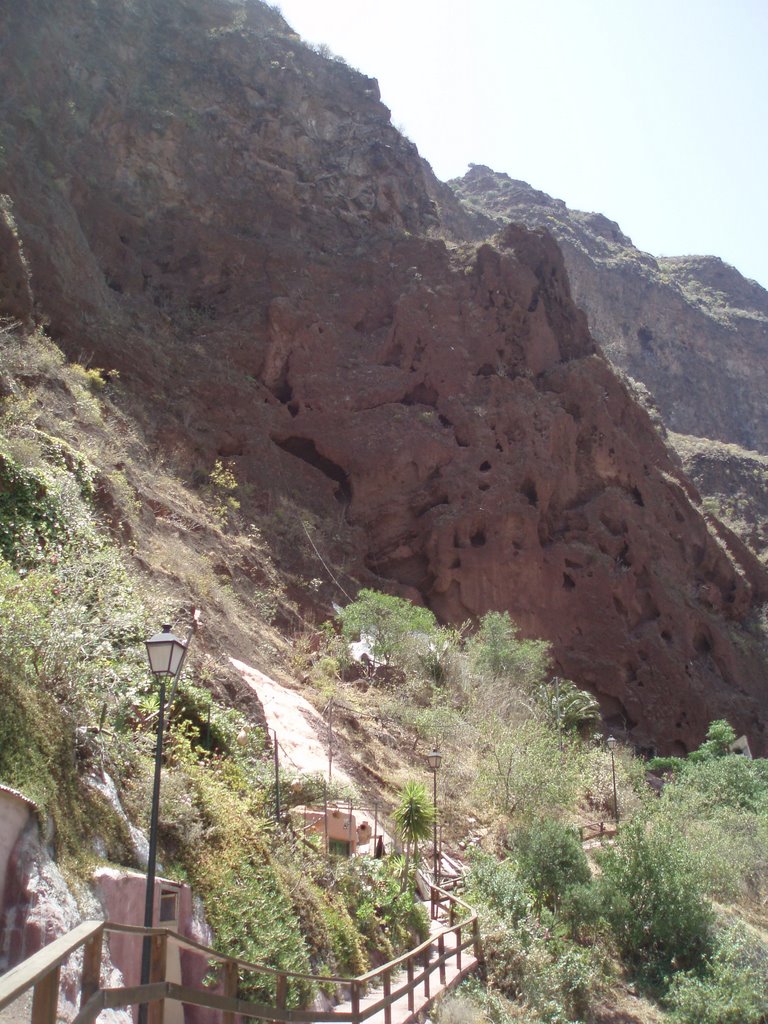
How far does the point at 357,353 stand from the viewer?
122 ft

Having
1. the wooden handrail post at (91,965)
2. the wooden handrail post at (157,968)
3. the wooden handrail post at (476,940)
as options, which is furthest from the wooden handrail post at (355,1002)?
the wooden handrail post at (476,940)

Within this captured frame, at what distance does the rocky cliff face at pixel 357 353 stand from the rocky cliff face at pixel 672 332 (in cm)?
3421

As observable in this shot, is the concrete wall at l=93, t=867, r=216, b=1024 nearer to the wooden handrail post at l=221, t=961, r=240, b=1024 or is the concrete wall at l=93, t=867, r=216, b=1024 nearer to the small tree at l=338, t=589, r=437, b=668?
the wooden handrail post at l=221, t=961, r=240, b=1024

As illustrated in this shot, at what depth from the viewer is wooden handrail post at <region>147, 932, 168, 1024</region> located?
5.16 m

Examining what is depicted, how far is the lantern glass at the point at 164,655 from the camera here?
25.1ft

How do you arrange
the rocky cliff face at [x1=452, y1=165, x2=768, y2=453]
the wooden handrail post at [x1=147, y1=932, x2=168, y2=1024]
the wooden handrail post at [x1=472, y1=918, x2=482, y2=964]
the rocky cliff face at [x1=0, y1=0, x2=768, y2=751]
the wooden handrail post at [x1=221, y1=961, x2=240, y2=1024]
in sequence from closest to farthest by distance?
the wooden handrail post at [x1=147, y1=932, x2=168, y2=1024] → the wooden handrail post at [x1=221, y1=961, x2=240, y2=1024] → the wooden handrail post at [x1=472, y1=918, x2=482, y2=964] → the rocky cliff face at [x1=0, y1=0, x2=768, y2=751] → the rocky cliff face at [x1=452, y1=165, x2=768, y2=453]

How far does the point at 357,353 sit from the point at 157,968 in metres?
33.1

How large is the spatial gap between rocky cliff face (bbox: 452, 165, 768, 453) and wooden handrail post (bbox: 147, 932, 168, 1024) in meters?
72.7

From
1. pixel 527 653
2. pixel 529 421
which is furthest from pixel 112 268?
pixel 527 653

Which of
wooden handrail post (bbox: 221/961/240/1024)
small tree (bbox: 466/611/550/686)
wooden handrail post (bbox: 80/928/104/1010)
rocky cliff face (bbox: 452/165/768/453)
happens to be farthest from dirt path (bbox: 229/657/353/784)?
rocky cliff face (bbox: 452/165/768/453)

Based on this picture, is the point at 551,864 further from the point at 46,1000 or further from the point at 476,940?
the point at 46,1000

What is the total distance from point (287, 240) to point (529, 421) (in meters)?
13.5

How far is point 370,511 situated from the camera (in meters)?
33.6

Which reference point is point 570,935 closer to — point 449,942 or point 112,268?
point 449,942
